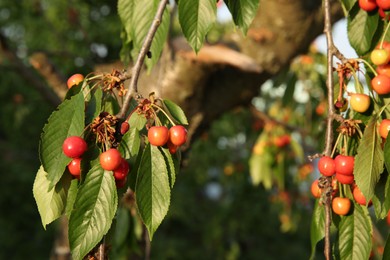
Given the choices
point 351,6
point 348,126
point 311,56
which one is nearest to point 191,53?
point 351,6

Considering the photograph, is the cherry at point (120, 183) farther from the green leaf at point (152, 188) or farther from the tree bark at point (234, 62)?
the tree bark at point (234, 62)

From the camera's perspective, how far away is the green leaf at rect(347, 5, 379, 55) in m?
1.22

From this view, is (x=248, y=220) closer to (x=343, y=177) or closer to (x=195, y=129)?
(x=195, y=129)

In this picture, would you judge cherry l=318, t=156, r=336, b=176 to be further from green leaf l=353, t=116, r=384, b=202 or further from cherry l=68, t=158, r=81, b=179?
cherry l=68, t=158, r=81, b=179

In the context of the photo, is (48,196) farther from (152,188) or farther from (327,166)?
(327,166)

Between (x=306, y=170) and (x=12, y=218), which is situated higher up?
(x=306, y=170)

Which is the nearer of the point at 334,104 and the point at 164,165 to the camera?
the point at 164,165

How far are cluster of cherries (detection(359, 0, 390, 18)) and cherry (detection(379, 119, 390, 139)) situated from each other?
27cm

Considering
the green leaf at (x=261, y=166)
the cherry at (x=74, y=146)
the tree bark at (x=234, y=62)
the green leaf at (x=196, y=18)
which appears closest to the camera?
the cherry at (x=74, y=146)

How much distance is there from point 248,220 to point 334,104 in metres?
5.81

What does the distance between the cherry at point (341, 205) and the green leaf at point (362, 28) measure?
348mm

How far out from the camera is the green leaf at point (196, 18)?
1.06 meters

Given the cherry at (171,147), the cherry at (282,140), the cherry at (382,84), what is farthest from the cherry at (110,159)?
the cherry at (282,140)

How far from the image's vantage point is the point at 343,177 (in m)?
1.01
